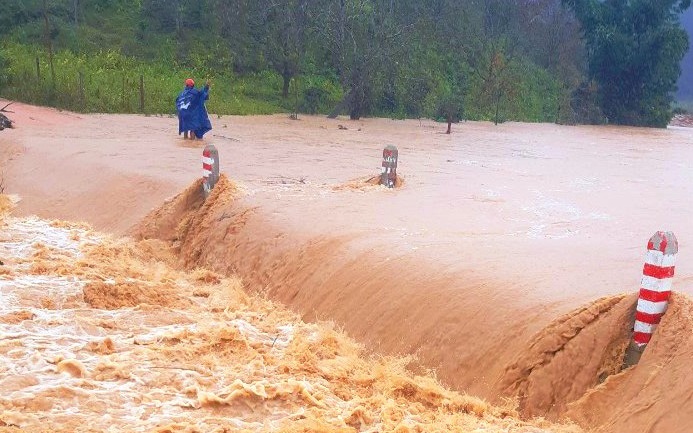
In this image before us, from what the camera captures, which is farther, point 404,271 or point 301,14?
point 301,14

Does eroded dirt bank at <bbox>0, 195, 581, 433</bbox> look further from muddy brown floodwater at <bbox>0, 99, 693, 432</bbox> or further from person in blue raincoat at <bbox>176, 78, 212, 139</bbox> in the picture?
person in blue raincoat at <bbox>176, 78, 212, 139</bbox>

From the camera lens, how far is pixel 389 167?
10.4 m

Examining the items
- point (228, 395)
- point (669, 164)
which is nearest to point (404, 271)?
point (228, 395)

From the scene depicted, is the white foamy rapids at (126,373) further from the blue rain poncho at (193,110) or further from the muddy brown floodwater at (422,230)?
the blue rain poncho at (193,110)

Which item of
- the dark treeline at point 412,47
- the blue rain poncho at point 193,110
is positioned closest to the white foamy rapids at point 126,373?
the blue rain poncho at point 193,110

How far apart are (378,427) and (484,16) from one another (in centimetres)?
3840

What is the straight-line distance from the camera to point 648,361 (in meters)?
4.76

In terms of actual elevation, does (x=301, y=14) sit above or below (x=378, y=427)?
above

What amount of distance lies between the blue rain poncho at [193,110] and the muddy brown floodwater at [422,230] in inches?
22.2

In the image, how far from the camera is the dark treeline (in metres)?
27.6

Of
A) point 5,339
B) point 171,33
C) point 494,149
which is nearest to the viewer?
point 5,339

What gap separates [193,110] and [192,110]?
0.07 feet

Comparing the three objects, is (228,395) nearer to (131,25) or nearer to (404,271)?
(404,271)

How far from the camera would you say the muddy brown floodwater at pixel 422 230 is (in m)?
5.36
